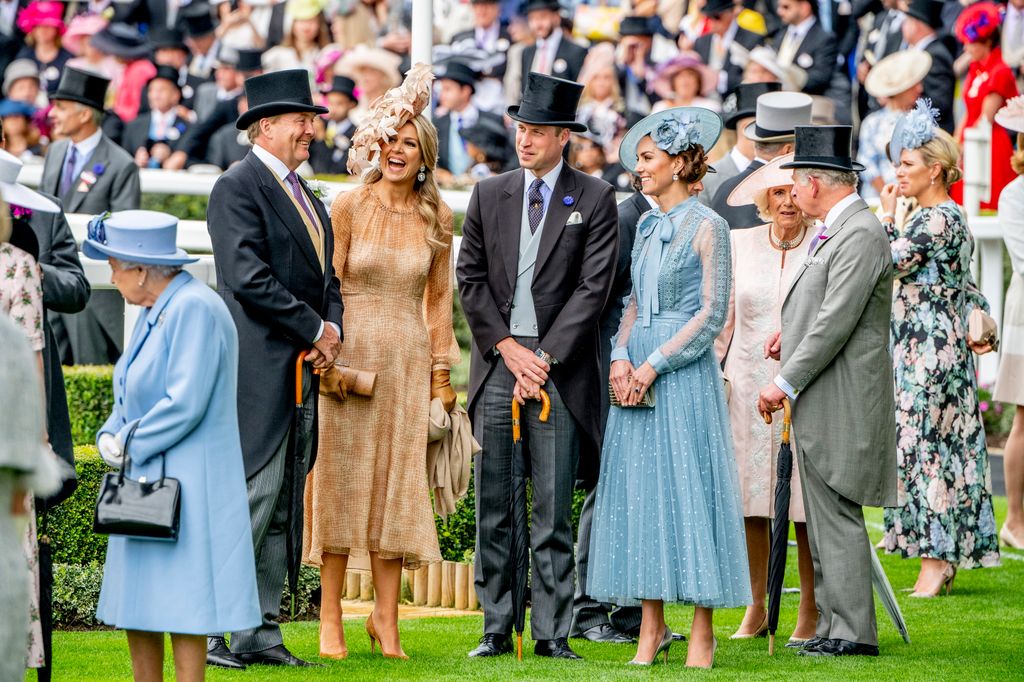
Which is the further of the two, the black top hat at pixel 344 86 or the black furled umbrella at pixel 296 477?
the black top hat at pixel 344 86

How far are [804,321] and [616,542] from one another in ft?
4.34

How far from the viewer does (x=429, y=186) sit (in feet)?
25.8

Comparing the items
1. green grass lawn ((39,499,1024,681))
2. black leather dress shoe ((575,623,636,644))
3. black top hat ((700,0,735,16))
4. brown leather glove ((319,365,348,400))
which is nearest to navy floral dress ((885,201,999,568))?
green grass lawn ((39,499,1024,681))

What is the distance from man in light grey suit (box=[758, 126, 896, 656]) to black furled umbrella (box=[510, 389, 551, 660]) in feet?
3.62

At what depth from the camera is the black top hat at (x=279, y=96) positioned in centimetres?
753

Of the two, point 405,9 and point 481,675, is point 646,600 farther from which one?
point 405,9

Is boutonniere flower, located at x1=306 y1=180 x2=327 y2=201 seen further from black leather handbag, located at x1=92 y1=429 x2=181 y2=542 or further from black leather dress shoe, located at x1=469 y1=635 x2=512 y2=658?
black leather handbag, located at x1=92 y1=429 x2=181 y2=542

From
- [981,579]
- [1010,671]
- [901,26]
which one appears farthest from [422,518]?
[901,26]

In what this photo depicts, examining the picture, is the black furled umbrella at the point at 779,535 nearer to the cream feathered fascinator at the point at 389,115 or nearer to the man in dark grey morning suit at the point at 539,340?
the man in dark grey morning suit at the point at 539,340

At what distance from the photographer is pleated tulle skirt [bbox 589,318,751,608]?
23.9ft

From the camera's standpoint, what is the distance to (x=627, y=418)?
750 cm

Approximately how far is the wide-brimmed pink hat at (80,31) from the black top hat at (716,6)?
734cm

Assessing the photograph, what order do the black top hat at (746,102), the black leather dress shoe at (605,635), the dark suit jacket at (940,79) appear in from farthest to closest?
the dark suit jacket at (940,79) → the black top hat at (746,102) → the black leather dress shoe at (605,635)

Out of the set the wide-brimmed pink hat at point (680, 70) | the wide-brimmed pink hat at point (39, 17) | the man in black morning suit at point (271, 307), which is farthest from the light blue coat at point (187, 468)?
the wide-brimmed pink hat at point (39, 17)
